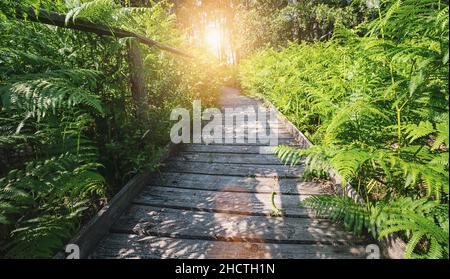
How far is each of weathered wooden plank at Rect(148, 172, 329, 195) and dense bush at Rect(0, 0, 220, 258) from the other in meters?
0.30

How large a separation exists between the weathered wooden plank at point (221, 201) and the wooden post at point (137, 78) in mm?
988

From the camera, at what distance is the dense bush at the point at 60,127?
167 centimetres

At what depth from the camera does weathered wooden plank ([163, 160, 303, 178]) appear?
323 cm

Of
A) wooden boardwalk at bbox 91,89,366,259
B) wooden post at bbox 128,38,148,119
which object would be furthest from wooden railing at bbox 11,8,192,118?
wooden boardwalk at bbox 91,89,366,259

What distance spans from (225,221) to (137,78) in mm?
1958

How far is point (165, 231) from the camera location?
216 cm

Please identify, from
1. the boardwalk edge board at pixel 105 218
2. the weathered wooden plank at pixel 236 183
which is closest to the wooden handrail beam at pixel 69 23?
the boardwalk edge board at pixel 105 218

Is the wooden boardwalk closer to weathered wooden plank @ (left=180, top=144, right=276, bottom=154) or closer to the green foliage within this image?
the green foliage

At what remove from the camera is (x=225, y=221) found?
2287 millimetres

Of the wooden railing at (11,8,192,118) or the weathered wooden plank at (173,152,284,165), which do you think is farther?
the weathered wooden plank at (173,152,284,165)

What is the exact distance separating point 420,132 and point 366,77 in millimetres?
1028

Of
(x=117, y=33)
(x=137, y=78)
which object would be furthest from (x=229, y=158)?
(x=117, y=33)
